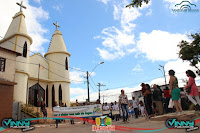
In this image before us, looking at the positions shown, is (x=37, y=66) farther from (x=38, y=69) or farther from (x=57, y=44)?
(x=57, y=44)

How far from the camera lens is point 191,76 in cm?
715

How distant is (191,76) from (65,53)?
21787 mm

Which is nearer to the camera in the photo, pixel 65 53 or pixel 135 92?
pixel 65 53

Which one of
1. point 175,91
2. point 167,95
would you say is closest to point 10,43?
point 167,95

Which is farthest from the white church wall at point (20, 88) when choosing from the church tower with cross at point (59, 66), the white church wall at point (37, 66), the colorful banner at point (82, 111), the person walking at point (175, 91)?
the person walking at point (175, 91)

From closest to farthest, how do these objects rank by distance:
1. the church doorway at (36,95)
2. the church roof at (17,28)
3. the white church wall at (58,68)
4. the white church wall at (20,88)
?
the white church wall at (20,88) < the church roof at (17,28) < the church doorway at (36,95) < the white church wall at (58,68)

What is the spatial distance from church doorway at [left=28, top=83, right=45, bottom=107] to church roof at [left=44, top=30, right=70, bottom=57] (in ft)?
19.7

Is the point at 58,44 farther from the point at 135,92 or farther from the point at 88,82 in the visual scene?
the point at 135,92

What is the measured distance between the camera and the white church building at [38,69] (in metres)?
19.9

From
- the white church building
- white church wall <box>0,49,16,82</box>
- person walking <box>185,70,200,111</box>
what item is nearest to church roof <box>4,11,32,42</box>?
the white church building

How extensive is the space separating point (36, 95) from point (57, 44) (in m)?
8.58

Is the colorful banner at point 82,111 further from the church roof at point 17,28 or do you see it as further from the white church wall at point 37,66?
the church roof at point 17,28

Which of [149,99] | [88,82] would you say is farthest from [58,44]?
[149,99]

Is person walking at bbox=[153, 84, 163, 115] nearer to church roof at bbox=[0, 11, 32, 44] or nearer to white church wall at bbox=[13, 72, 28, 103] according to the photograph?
white church wall at bbox=[13, 72, 28, 103]
